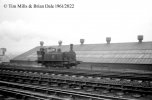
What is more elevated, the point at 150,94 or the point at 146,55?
the point at 146,55

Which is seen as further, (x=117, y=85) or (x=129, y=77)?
(x=129, y=77)

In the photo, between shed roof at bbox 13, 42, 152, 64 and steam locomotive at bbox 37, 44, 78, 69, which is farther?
shed roof at bbox 13, 42, 152, 64

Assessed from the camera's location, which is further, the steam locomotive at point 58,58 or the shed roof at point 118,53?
the shed roof at point 118,53

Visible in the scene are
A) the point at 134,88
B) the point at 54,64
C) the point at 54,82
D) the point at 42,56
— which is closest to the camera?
the point at 134,88

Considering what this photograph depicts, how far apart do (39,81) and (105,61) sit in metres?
16.2

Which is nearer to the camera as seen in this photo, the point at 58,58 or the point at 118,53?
the point at 58,58

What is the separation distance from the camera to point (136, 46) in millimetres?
31031

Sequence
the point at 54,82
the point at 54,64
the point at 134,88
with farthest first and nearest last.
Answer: the point at 54,64
the point at 54,82
the point at 134,88

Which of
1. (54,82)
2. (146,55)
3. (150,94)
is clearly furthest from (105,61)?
(150,94)

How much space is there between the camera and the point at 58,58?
2484cm

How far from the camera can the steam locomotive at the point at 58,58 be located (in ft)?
80.1

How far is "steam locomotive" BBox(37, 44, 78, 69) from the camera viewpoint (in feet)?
80.1

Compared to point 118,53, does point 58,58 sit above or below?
below

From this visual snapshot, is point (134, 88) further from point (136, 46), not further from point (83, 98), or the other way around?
point (136, 46)
